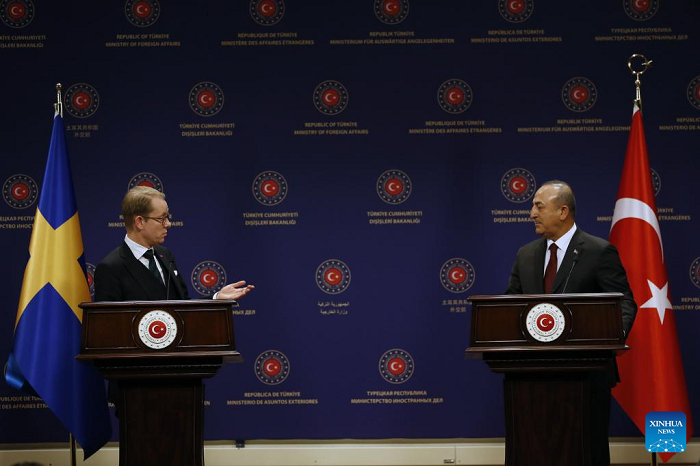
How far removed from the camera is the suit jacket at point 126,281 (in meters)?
3.58

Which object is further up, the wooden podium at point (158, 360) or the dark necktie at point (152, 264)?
the dark necktie at point (152, 264)

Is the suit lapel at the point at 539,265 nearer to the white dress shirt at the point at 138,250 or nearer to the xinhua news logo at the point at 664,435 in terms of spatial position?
the xinhua news logo at the point at 664,435

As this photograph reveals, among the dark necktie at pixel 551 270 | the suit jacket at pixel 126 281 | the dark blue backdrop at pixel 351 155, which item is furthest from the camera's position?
the dark blue backdrop at pixel 351 155

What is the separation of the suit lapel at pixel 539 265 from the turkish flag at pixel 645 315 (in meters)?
0.98

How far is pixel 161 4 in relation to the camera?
525cm

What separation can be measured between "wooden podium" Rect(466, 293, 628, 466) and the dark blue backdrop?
183 cm

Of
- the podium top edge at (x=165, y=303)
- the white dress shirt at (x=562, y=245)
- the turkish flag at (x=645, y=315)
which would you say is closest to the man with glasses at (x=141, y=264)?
the podium top edge at (x=165, y=303)

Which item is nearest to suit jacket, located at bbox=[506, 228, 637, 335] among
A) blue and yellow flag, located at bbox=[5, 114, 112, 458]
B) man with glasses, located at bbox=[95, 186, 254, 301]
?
man with glasses, located at bbox=[95, 186, 254, 301]

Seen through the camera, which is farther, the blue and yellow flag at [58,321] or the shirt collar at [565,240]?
the blue and yellow flag at [58,321]

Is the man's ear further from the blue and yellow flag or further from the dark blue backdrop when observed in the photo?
the blue and yellow flag

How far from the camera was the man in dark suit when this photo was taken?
12.1ft

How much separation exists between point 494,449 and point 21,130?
12.7ft

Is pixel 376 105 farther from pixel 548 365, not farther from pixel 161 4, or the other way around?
pixel 548 365

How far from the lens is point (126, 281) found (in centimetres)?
362
